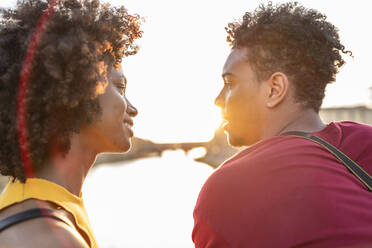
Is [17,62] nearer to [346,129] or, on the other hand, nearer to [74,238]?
[74,238]

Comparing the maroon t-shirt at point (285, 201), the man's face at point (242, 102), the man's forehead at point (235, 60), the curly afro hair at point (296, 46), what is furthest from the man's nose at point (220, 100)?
Result: the maroon t-shirt at point (285, 201)

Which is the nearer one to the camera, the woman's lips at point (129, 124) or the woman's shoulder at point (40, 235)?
the woman's shoulder at point (40, 235)

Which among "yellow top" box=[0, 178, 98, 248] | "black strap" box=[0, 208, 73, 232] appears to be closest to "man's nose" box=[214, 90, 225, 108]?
"yellow top" box=[0, 178, 98, 248]

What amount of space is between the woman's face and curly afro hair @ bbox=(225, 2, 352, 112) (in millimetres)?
902

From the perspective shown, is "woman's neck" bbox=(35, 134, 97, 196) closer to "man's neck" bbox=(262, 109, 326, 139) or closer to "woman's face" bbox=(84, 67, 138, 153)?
"woman's face" bbox=(84, 67, 138, 153)

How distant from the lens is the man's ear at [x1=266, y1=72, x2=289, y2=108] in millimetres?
2465

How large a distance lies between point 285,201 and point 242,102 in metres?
1.02

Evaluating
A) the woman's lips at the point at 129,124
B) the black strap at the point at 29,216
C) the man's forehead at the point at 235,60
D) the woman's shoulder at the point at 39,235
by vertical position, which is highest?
the man's forehead at the point at 235,60

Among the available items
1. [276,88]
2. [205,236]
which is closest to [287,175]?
[205,236]

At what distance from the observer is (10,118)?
1.97m

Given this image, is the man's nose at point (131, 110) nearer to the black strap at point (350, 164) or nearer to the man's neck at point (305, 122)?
the man's neck at point (305, 122)

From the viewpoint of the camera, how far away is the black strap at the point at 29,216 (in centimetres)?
165

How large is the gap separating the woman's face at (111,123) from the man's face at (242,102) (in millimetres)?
713

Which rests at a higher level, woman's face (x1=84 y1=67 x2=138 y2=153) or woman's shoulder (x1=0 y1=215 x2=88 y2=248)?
woman's face (x1=84 y1=67 x2=138 y2=153)
